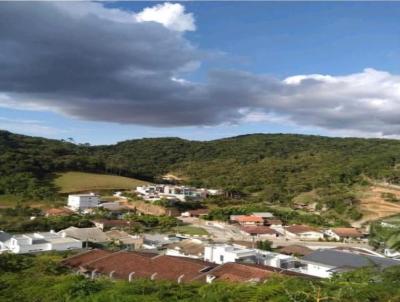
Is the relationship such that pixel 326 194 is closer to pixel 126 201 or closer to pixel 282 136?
pixel 126 201

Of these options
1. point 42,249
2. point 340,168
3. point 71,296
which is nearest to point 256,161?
point 340,168

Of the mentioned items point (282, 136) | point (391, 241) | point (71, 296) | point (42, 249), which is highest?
point (282, 136)

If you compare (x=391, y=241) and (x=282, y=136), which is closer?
(x=391, y=241)

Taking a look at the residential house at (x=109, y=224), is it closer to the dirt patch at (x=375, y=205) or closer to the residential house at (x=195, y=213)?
the residential house at (x=195, y=213)

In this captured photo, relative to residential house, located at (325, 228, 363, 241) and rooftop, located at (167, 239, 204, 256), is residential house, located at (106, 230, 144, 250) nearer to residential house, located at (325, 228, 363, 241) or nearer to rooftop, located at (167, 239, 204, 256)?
rooftop, located at (167, 239, 204, 256)

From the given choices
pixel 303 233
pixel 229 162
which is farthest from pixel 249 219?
pixel 229 162

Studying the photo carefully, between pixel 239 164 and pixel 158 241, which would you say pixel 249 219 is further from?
pixel 239 164

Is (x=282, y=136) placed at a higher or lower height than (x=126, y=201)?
higher
